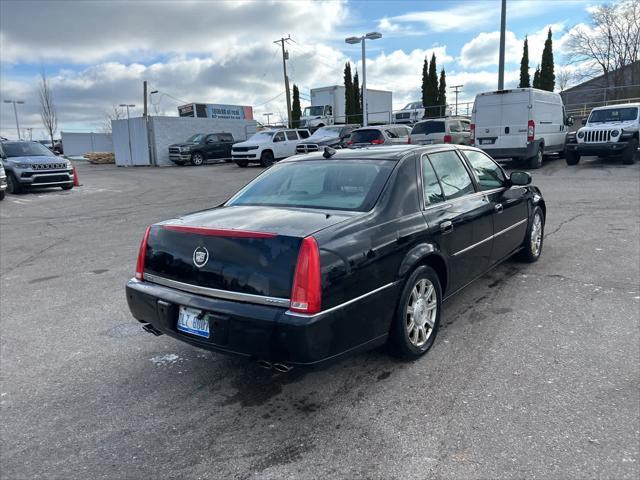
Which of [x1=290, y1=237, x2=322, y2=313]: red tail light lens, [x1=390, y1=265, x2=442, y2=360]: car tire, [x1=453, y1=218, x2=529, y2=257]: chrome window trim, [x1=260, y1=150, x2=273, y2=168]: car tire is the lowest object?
[x1=390, y1=265, x2=442, y2=360]: car tire

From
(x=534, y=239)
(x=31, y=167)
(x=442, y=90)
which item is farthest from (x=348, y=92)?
(x=534, y=239)

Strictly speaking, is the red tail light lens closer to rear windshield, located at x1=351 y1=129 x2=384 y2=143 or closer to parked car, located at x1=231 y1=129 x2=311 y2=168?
rear windshield, located at x1=351 y1=129 x2=384 y2=143

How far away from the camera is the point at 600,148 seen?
1650 cm

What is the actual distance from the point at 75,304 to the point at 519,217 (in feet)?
16.4

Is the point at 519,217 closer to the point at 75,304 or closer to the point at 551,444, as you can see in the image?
the point at 551,444

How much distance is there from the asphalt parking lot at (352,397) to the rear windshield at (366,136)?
46.3 ft

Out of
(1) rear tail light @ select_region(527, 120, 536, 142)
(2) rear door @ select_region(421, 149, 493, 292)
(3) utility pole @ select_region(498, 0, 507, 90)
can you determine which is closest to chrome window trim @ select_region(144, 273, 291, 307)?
(2) rear door @ select_region(421, 149, 493, 292)

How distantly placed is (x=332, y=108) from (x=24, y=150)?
85.0ft

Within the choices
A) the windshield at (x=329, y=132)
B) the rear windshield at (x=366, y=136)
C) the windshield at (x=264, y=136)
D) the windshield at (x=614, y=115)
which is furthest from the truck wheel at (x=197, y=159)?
the windshield at (x=614, y=115)

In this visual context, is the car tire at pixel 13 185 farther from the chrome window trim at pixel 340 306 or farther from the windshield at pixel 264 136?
the chrome window trim at pixel 340 306

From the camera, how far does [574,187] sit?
12891mm

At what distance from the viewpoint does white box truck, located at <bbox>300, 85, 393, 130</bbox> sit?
38.6m

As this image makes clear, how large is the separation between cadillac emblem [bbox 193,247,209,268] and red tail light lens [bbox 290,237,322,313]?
67cm

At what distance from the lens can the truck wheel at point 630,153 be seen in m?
16.3
